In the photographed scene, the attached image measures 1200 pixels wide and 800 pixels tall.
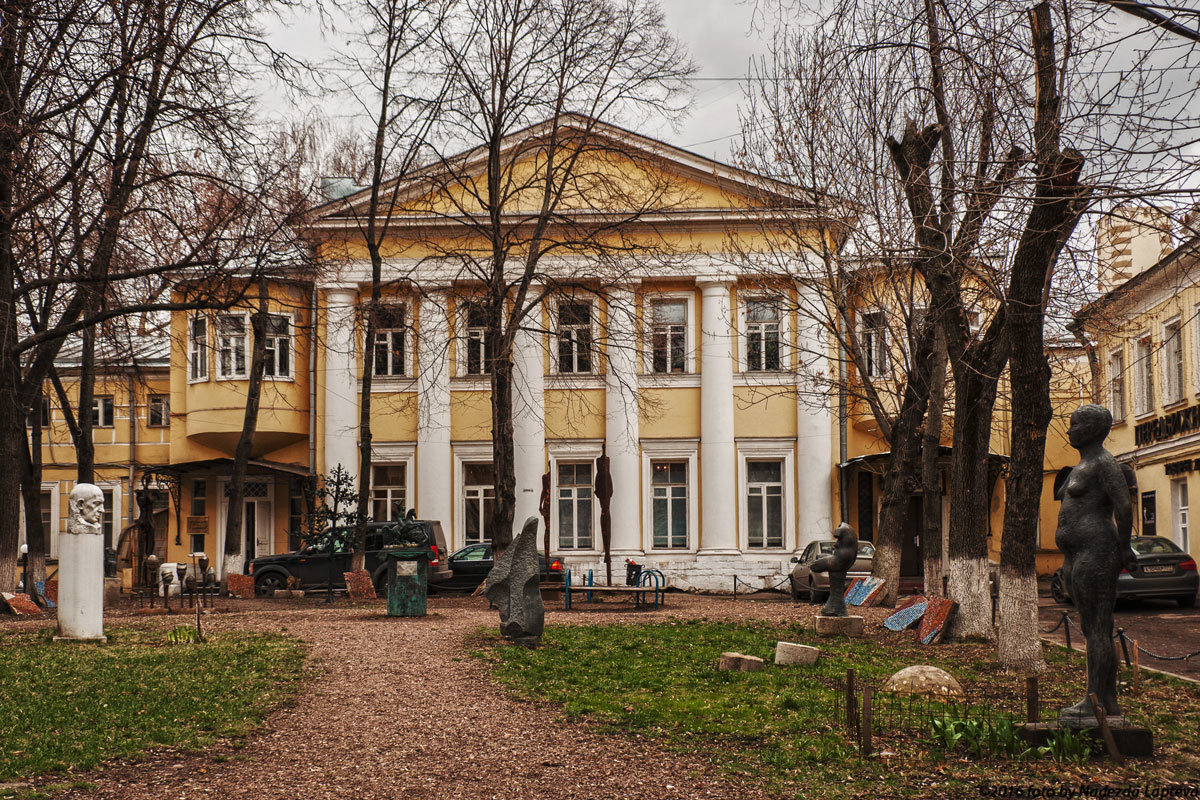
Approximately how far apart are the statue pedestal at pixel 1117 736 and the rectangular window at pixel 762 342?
25.1 meters

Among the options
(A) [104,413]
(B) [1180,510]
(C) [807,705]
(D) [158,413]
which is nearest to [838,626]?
(C) [807,705]

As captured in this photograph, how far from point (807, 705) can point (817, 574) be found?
1539cm

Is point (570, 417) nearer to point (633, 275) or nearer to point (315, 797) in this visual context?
point (633, 275)

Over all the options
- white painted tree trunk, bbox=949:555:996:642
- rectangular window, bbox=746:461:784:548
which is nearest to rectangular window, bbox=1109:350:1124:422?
rectangular window, bbox=746:461:784:548

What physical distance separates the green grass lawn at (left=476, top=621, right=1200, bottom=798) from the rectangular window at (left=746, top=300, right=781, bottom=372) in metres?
17.3

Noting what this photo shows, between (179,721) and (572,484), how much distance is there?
24.2m

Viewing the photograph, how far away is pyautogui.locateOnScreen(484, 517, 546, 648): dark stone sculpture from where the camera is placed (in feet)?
48.3

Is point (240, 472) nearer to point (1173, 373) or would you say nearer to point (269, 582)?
point (269, 582)

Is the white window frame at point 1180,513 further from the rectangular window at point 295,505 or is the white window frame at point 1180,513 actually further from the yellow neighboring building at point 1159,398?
the rectangular window at point 295,505

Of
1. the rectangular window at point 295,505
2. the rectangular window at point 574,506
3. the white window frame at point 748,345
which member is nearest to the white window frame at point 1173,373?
the white window frame at point 748,345

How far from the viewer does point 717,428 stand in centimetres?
3247

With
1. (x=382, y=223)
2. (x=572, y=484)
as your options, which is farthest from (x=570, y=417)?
(x=382, y=223)

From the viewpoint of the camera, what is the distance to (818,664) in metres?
12.8

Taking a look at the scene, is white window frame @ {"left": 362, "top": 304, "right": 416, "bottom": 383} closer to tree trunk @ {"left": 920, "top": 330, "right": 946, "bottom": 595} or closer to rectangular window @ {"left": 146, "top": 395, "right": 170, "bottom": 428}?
rectangular window @ {"left": 146, "top": 395, "right": 170, "bottom": 428}
